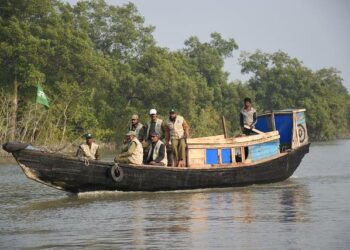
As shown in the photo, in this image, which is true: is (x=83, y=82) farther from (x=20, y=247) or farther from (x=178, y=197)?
(x=20, y=247)

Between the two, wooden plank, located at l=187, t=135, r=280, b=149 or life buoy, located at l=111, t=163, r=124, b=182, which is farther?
wooden plank, located at l=187, t=135, r=280, b=149

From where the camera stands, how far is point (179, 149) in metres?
20.3

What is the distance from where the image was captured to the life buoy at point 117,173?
19125mm

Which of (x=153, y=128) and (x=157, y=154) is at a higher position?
(x=153, y=128)

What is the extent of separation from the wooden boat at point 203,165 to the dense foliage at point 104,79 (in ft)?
59.7

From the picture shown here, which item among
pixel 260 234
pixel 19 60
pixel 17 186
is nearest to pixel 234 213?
pixel 260 234

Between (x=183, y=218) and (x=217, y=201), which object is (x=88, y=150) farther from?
(x=183, y=218)

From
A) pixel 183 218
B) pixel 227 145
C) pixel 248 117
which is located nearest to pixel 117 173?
pixel 227 145

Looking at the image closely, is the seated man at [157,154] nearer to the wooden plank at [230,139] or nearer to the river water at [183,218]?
the river water at [183,218]

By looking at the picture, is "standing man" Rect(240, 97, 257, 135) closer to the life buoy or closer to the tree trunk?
the life buoy

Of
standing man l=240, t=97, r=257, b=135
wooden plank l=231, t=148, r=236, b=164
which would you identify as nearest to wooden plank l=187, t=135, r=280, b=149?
wooden plank l=231, t=148, r=236, b=164

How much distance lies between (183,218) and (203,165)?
16.8 feet

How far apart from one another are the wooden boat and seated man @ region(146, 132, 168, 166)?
25 cm

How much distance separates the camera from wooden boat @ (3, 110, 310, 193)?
18688mm
